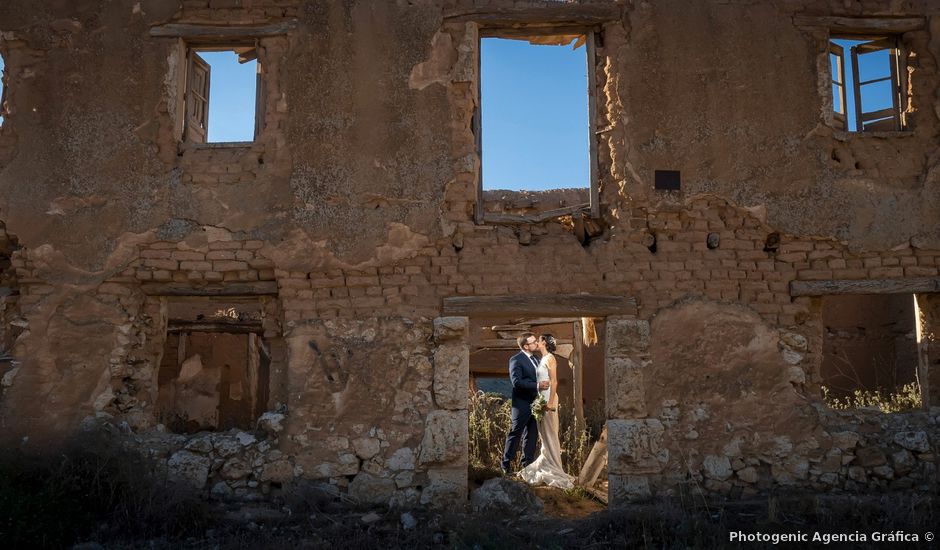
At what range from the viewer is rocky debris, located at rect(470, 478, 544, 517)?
263 inches

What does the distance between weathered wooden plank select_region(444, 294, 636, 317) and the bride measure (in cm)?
203

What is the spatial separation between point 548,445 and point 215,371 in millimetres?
6082

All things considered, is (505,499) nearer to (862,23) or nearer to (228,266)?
(228,266)

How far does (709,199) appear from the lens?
23.1 feet

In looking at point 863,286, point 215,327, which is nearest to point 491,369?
point 215,327

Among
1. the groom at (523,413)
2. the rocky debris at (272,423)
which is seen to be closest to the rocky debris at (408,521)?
the rocky debris at (272,423)

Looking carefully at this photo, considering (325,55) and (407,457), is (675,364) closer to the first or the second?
(407,457)

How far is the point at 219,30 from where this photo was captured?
24.1 feet

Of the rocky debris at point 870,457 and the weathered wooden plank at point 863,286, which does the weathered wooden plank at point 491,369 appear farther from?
the rocky debris at point 870,457

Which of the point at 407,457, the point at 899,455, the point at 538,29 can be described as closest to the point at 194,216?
the point at 407,457

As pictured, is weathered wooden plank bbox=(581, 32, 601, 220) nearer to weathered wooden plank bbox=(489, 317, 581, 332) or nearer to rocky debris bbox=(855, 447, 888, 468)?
rocky debris bbox=(855, 447, 888, 468)

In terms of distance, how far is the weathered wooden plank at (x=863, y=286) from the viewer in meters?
6.94

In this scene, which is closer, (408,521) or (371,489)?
(408,521)

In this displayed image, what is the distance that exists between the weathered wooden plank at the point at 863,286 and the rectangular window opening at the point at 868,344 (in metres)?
5.33
